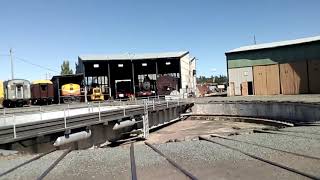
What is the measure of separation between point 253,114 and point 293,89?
13731mm

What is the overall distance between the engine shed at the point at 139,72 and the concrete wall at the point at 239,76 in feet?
23.2

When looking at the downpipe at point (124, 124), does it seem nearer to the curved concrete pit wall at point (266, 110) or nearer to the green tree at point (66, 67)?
the curved concrete pit wall at point (266, 110)

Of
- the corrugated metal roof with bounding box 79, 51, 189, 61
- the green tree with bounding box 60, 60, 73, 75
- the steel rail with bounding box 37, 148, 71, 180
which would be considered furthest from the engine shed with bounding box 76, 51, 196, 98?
the green tree with bounding box 60, 60, 73, 75

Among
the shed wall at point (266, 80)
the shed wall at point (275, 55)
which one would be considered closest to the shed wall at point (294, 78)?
the shed wall at point (266, 80)

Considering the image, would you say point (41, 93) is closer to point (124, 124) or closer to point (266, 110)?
point (266, 110)

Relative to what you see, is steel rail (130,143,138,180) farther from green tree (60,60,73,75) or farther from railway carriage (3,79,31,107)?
green tree (60,60,73,75)

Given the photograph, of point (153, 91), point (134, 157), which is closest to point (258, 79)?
point (153, 91)

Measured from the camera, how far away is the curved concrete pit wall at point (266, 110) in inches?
1134

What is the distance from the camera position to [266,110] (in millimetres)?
36688

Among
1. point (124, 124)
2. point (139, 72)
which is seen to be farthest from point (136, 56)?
point (124, 124)

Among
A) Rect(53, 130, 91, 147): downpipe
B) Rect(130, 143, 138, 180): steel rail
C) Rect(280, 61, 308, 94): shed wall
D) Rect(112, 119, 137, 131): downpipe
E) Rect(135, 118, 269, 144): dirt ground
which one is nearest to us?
Rect(130, 143, 138, 180): steel rail

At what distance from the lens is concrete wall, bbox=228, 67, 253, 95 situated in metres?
56.4

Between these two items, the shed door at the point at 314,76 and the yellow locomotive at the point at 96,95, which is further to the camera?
the yellow locomotive at the point at 96,95

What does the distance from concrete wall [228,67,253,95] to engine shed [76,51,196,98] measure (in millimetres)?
7073
